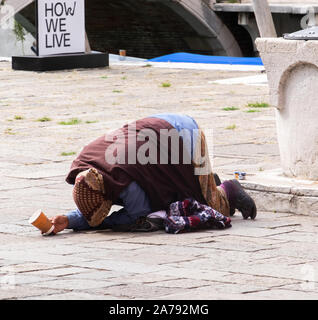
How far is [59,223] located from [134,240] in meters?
0.53

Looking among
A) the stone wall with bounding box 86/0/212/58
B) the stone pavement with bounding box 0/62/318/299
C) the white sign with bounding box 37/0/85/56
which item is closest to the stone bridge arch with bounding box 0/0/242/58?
the stone wall with bounding box 86/0/212/58

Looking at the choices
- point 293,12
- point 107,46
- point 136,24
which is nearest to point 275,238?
point 293,12

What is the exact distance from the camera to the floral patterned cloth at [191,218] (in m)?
6.64

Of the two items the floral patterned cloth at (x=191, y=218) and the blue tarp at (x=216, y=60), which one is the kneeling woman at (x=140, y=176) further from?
the blue tarp at (x=216, y=60)

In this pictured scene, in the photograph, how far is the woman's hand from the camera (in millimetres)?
6635

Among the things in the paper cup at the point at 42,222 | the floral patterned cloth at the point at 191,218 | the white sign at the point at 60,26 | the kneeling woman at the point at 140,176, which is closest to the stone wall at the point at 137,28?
the white sign at the point at 60,26

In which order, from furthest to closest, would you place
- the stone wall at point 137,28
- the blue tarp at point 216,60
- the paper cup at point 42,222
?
the stone wall at point 137,28, the blue tarp at point 216,60, the paper cup at point 42,222

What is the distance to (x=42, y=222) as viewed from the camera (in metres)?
6.53

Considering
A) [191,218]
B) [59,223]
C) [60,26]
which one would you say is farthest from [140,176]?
[60,26]

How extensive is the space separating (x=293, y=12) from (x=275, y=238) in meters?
22.1

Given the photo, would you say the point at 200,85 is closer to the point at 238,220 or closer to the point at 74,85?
the point at 74,85

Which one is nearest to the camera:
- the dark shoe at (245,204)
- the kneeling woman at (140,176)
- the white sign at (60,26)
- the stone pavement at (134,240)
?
the stone pavement at (134,240)

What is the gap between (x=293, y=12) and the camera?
1097 inches

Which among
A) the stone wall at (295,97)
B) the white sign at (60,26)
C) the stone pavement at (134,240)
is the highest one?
the white sign at (60,26)
